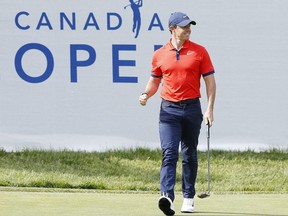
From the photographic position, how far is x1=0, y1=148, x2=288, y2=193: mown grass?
11.9m

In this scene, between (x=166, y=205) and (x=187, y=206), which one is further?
(x=187, y=206)

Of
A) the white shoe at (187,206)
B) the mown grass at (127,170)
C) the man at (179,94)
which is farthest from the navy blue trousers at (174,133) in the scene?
the mown grass at (127,170)

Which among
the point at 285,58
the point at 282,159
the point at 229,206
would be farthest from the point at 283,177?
the point at 229,206

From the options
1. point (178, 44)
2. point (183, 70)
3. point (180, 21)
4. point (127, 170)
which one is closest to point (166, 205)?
point (183, 70)

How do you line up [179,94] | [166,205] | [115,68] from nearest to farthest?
[166,205]
[179,94]
[115,68]

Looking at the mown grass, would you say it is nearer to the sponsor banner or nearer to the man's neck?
the sponsor banner

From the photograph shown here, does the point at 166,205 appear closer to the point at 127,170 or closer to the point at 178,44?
the point at 178,44

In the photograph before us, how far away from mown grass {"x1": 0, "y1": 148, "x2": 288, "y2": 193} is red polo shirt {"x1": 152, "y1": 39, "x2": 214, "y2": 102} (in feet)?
9.19

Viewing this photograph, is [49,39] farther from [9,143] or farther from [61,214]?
[61,214]

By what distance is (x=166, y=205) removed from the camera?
8984 mm

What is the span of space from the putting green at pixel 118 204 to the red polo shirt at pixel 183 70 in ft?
3.30

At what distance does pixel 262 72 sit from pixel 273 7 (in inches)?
30.7

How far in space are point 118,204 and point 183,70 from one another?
1.55 metres

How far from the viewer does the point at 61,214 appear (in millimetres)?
9219
